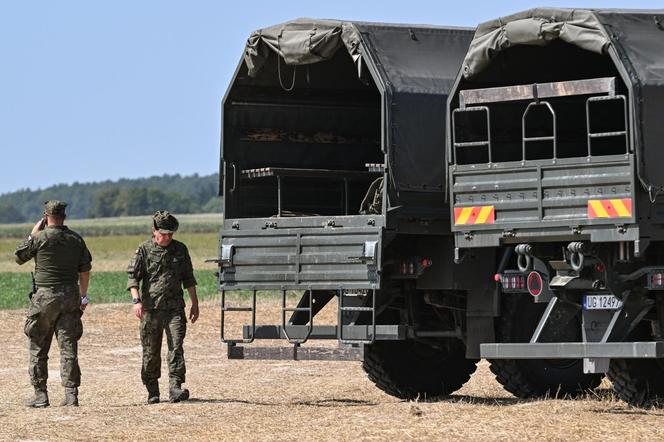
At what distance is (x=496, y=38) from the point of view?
1309 cm

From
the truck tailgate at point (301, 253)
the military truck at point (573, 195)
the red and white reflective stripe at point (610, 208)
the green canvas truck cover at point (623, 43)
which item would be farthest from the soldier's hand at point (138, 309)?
the red and white reflective stripe at point (610, 208)

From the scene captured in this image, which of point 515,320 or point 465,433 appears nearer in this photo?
point 465,433

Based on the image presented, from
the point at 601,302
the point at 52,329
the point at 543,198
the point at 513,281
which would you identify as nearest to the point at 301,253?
the point at 513,281

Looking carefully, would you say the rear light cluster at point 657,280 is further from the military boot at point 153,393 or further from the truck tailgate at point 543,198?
the military boot at point 153,393

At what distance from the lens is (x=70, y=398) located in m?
14.3

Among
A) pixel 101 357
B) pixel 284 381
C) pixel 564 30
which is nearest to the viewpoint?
pixel 564 30

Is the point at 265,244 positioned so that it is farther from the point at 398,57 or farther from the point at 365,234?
the point at 398,57

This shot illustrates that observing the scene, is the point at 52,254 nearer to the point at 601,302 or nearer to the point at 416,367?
the point at 416,367

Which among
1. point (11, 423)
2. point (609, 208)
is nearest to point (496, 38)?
point (609, 208)

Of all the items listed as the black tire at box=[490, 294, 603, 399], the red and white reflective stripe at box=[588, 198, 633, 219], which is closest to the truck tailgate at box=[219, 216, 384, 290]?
the black tire at box=[490, 294, 603, 399]

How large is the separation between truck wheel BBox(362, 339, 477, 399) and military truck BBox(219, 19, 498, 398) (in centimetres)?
1

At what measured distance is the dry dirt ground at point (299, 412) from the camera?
38.7 ft

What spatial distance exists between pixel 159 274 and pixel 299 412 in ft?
6.40

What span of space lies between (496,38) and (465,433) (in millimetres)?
3410
